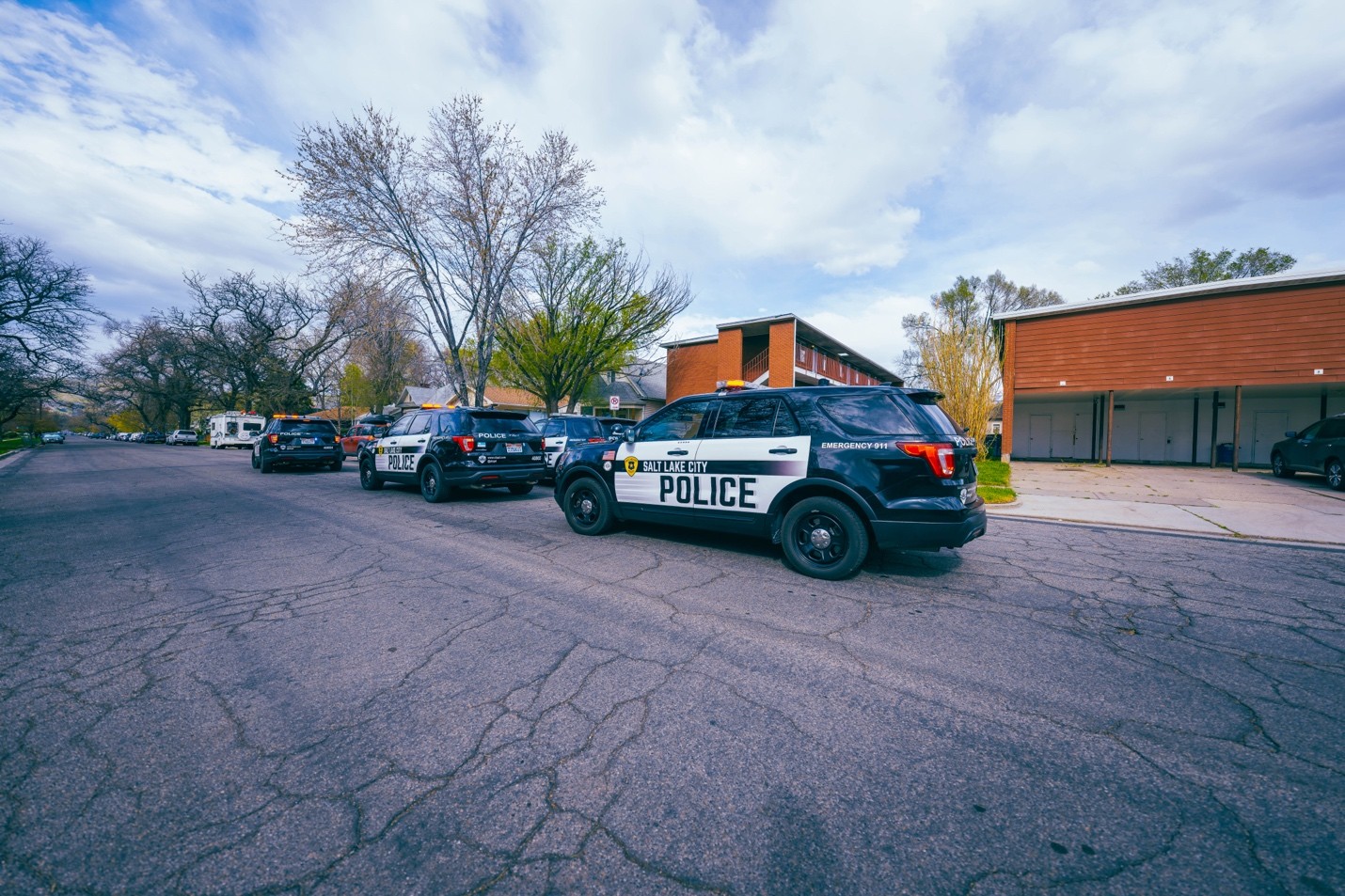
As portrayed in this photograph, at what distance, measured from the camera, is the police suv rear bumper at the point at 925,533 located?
432cm

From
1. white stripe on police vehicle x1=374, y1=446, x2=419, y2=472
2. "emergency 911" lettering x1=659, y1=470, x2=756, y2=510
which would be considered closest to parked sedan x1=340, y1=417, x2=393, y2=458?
white stripe on police vehicle x1=374, y1=446, x2=419, y2=472

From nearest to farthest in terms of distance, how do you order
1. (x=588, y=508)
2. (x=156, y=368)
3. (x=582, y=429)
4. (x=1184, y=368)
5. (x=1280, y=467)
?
1. (x=588, y=508)
2. (x=582, y=429)
3. (x=1280, y=467)
4. (x=1184, y=368)
5. (x=156, y=368)

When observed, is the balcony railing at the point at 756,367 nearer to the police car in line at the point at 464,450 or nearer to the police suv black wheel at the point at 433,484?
the police car in line at the point at 464,450

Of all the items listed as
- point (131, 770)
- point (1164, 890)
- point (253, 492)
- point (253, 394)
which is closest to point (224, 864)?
point (131, 770)

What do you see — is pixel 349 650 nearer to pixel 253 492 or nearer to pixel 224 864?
pixel 224 864

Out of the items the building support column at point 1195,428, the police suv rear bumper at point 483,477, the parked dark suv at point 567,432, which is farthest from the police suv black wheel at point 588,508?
the building support column at point 1195,428

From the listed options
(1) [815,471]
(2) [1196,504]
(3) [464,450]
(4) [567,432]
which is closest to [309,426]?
(4) [567,432]

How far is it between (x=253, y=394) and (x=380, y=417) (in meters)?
27.2

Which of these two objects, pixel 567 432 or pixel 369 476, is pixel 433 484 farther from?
pixel 567 432

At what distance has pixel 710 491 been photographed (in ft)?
17.8

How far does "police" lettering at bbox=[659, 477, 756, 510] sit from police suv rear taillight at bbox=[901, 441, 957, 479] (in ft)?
4.96

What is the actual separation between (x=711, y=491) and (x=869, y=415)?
5.65 feet

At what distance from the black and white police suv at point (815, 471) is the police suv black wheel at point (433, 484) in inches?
177

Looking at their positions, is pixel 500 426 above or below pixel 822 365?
below
